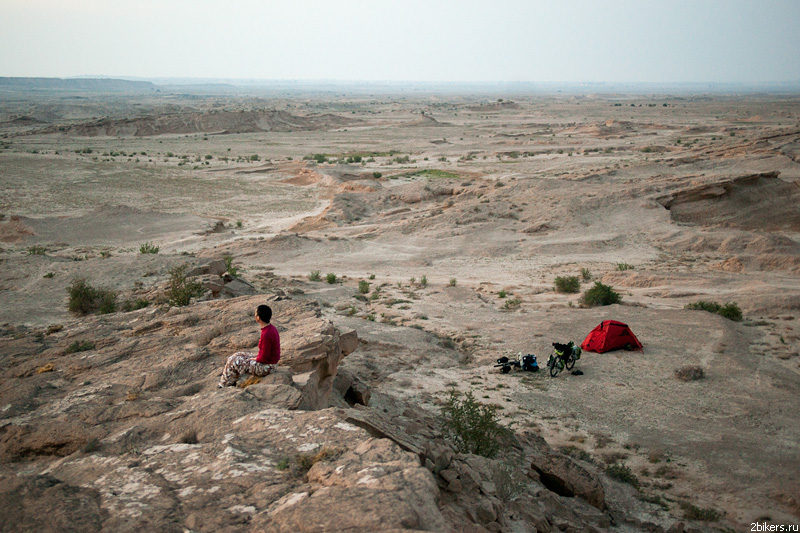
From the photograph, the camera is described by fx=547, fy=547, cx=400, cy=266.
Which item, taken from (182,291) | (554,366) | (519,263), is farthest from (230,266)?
(554,366)

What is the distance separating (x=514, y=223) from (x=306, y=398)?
20033 mm

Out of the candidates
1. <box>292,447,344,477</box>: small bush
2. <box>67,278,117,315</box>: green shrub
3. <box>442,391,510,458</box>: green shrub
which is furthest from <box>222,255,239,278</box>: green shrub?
<box>292,447,344,477</box>: small bush

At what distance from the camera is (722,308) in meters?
14.3

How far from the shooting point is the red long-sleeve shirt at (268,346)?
6.38m

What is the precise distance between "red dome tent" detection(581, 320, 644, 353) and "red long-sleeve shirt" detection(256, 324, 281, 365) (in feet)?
27.6

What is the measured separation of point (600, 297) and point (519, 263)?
5.51 m

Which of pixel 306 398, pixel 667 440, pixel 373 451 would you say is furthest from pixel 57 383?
pixel 667 440

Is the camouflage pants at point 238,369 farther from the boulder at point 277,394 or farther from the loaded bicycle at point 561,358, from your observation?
the loaded bicycle at point 561,358

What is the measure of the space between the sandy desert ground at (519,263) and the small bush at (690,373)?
0.90 ft

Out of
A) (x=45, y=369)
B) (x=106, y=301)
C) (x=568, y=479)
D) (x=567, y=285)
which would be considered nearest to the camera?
(x=568, y=479)

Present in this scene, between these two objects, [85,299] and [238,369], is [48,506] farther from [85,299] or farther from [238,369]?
[85,299]

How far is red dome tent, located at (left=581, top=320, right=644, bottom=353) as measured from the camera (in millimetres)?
12328

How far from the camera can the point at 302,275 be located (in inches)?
753

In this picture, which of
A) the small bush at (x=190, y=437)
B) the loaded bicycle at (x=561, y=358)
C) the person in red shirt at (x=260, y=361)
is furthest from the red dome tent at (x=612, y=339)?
the small bush at (x=190, y=437)
